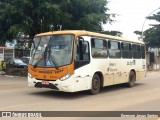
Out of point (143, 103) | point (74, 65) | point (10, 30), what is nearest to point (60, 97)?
point (74, 65)

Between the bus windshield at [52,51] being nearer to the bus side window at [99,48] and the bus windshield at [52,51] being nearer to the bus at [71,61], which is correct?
the bus at [71,61]

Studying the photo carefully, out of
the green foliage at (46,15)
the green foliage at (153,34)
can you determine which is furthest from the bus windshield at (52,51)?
the green foliage at (153,34)

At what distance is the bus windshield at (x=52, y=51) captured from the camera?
13.2m

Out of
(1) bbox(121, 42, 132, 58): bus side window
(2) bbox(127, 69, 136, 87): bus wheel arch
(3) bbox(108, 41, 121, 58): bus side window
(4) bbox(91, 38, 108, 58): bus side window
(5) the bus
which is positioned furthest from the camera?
(2) bbox(127, 69, 136, 87): bus wheel arch

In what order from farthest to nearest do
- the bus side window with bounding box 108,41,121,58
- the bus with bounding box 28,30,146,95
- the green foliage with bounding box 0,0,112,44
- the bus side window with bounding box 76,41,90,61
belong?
the green foliage with bounding box 0,0,112,44
the bus side window with bounding box 108,41,121,58
the bus side window with bounding box 76,41,90,61
the bus with bounding box 28,30,146,95

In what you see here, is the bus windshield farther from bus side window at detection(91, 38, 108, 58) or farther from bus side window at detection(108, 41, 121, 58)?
bus side window at detection(108, 41, 121, 58)

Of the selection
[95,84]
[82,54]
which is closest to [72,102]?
[82,54]

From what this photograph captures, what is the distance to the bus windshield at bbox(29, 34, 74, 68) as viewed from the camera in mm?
13234

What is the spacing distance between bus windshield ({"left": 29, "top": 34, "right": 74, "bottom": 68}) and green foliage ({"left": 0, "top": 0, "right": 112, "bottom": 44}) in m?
9.84

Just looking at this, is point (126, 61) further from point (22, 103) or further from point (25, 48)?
point (25, 48)

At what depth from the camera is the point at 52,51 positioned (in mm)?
13547

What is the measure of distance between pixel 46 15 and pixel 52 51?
1147 centimetres

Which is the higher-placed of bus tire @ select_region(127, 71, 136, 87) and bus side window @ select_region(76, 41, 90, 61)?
bus side window @ select_region(76, 41, 90, 61)

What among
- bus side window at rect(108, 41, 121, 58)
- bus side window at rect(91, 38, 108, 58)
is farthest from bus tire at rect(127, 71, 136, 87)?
bus side window at rect(91, 38, 108, 58)
